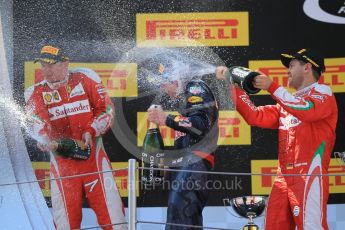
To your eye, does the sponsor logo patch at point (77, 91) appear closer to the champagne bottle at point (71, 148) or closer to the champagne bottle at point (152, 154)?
the champagne bottle at point (71, 148)

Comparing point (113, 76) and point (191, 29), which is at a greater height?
point (191, 29)

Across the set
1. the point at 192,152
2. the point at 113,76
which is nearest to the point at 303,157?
the point at 192,152

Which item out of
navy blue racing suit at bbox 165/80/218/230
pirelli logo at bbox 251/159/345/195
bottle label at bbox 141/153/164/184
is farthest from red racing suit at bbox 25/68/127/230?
pirelli logo at bbox 251/159/345/195

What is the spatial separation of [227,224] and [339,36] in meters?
1.51

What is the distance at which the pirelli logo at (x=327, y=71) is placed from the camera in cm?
638

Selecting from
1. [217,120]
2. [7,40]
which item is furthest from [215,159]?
[7,40]

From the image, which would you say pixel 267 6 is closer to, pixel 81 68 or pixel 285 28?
pixel 285 28

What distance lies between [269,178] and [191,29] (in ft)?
3.82

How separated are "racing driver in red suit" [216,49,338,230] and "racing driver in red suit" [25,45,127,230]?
1092 millimetres

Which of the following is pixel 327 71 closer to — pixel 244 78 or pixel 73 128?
pixel 244 78

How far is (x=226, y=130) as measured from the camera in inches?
252

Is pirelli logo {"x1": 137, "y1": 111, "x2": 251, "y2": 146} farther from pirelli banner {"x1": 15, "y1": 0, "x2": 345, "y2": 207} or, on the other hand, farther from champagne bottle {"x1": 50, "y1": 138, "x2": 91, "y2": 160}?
champagne bottle {"x1": 50, "y1": 138, "x2": 91, "y2": 160}

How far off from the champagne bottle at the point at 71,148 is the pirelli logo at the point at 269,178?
115cm

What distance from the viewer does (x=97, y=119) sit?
6.35 m
